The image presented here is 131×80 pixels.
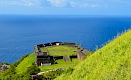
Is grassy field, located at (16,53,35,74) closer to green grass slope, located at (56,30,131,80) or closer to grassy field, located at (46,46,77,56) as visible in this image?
grassy field, located at (46,46,77,56)

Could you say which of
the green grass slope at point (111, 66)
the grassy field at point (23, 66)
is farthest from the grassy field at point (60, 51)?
the green grass slope at point (111, 66)

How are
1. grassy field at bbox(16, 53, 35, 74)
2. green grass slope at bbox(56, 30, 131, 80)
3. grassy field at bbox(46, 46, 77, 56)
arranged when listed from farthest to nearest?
grassy field at bbox(46, 46, 77, 56), grassy field at bbox(16, 53, 35, 74), green grass slope at bbox(56, 30, 131, 80)

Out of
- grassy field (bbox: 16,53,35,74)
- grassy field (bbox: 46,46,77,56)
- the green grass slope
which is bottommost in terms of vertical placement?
grassy field (bbox: 16,53,35,74)

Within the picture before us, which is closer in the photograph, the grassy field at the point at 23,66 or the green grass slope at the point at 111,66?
the green grass slope at the point at 111,66

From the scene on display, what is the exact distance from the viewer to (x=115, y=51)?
11.2 metres

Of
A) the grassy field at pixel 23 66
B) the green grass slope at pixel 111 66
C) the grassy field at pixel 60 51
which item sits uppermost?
the green grass slope at pixel 111 66

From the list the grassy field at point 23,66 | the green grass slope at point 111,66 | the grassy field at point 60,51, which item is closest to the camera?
the green grass slope at point 111,66

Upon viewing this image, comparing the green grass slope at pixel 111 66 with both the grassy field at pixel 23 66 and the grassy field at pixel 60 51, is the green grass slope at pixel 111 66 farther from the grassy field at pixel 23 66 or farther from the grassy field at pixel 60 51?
the grassy field at pixel 60 51

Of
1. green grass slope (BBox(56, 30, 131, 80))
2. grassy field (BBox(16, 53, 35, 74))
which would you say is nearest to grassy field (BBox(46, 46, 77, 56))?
grassy field (BBox(16, 53, 35, 74))

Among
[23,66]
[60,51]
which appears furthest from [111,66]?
[60,51]

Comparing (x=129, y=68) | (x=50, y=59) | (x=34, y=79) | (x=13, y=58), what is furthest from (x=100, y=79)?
(x=13, y=58)

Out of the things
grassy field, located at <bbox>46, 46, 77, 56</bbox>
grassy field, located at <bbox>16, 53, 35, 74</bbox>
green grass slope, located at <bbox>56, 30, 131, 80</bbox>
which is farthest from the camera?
grassy field, located at <bbox>46, 46, 77, 56</bbox>

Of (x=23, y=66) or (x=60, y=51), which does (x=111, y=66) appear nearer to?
(x=23, y=66)

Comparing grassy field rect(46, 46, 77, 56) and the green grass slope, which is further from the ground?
the green grass slope
